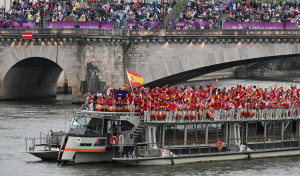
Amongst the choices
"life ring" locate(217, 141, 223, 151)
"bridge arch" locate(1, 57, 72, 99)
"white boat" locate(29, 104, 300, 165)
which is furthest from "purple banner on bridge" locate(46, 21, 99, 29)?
"life ring" locate(217, 141, 223, 151)

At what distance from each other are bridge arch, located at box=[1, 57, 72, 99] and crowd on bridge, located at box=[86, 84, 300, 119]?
1368 inches

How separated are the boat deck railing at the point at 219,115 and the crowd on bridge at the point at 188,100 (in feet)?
0.61

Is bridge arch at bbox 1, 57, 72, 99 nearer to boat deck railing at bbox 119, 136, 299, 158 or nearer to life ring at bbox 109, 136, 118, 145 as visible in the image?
boat deck railing at bbox 119, 136, 299, 158

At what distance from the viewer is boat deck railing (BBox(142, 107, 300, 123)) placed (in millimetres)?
54469

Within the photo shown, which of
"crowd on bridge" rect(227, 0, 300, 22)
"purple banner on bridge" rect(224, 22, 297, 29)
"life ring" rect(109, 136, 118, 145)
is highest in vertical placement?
"crowd on bridge" rect(227, 0, 300, 22)

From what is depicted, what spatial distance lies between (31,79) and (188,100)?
140 feet

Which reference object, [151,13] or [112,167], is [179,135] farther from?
[151,13]

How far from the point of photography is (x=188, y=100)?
5588 cm

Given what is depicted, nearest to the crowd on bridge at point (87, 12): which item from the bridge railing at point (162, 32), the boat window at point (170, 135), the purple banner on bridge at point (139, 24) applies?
the purple banner on bridge at point (139, 24)

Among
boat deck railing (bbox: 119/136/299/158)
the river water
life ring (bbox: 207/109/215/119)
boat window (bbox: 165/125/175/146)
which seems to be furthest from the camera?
life ring (bbox: 207/109/215/119)

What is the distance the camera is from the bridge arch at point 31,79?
3617 inches

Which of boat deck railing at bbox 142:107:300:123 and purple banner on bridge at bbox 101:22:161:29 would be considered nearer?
boat deck railing at bbox 142:107:300:123

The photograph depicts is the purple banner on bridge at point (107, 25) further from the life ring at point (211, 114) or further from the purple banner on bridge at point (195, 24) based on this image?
the life ring at point (211, 114)

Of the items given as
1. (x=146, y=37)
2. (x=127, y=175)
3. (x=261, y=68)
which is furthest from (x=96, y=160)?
(x=261, y=68)
